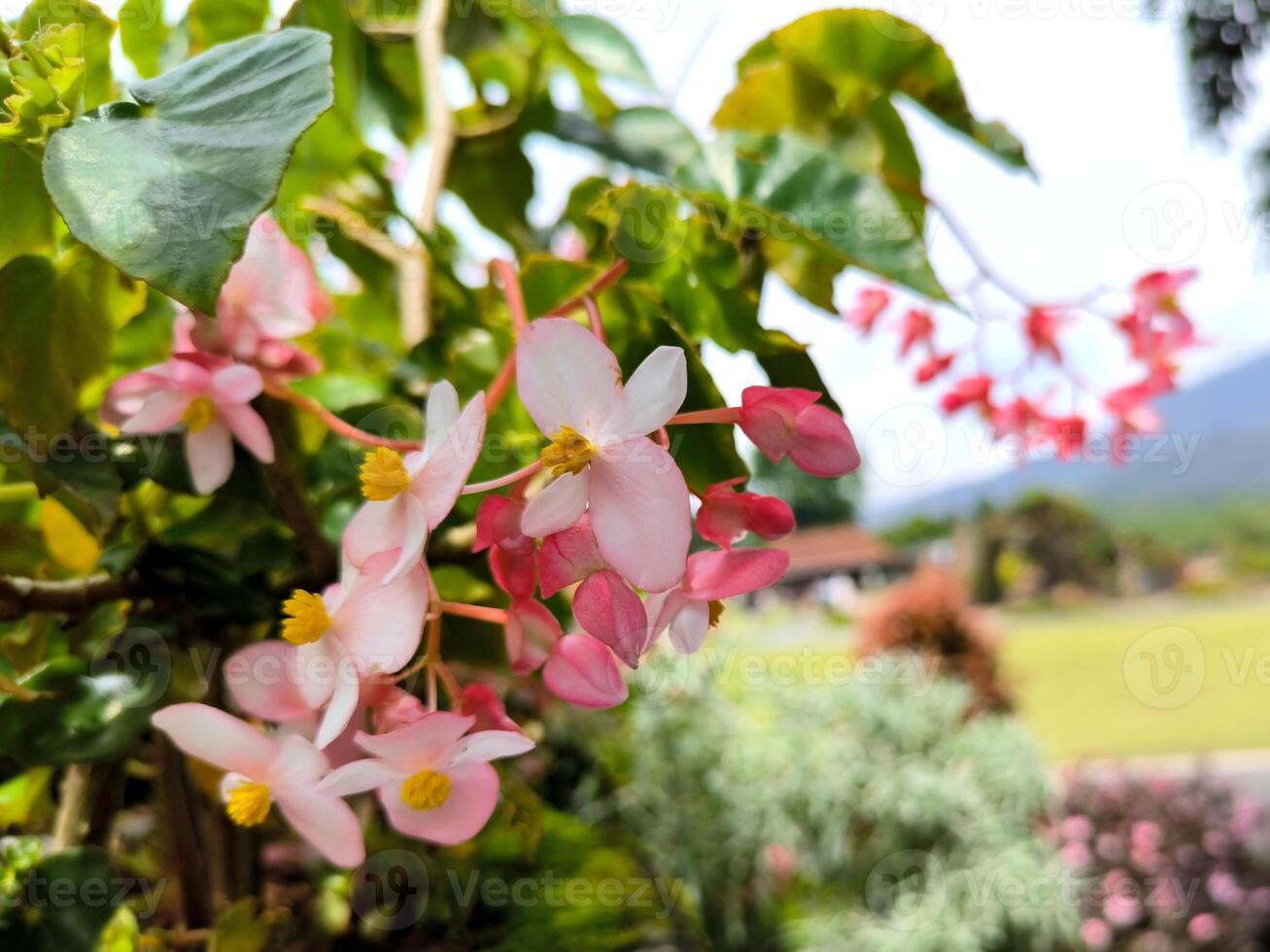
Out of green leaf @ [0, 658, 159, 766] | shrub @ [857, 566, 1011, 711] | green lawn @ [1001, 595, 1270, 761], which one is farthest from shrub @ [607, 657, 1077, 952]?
green lawn @ [1001, 595, 1270, 761]

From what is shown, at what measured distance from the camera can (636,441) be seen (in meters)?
0.18

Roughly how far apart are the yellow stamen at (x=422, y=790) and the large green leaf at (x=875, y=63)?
1.05 feet

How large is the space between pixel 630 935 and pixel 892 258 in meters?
0.43

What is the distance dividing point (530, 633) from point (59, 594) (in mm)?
164

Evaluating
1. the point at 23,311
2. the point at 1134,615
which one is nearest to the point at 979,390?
the point at 23,311

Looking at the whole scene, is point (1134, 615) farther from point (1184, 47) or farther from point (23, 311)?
point (23, 311)

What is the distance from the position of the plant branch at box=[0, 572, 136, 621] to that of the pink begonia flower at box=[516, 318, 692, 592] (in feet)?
0.60

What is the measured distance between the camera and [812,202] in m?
0.31

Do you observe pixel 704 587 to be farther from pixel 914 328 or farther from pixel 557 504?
pixel 914 328

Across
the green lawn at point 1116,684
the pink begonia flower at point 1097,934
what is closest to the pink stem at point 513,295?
the pink begonia flower at point 1097,934

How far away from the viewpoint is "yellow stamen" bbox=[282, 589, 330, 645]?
21cm

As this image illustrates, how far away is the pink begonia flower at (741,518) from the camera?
221mm

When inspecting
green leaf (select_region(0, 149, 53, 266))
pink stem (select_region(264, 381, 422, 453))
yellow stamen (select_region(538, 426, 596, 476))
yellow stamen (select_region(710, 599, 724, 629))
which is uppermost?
green leaf (select_region(0, 149, 53, 266))

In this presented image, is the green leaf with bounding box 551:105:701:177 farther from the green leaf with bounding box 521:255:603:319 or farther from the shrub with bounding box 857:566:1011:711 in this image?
the shrub with bounding box 857:566:1011:711
